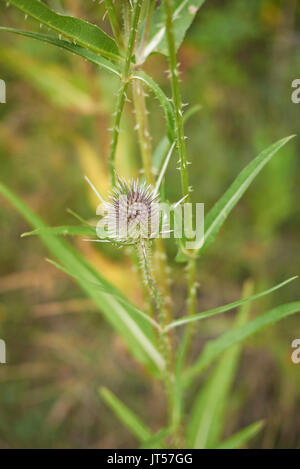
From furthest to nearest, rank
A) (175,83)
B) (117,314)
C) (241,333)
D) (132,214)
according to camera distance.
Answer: (117,314), (241,333), (132,214), (175,83)

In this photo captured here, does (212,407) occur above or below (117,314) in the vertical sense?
below

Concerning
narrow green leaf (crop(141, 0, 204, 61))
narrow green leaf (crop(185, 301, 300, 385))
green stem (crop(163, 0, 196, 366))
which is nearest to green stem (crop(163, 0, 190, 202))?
green stem (crop(163, 0, 196, 366))

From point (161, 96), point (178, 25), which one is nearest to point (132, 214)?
point (161, 96)

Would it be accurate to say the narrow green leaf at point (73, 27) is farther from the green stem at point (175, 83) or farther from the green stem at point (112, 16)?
the green stem at point (175, 83)

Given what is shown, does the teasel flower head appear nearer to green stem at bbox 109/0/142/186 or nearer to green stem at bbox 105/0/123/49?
green stem at bbox 109/0/142/186

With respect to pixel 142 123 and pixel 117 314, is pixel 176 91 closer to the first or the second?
pixel 142 123

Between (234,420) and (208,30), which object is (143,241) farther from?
(208,30)
